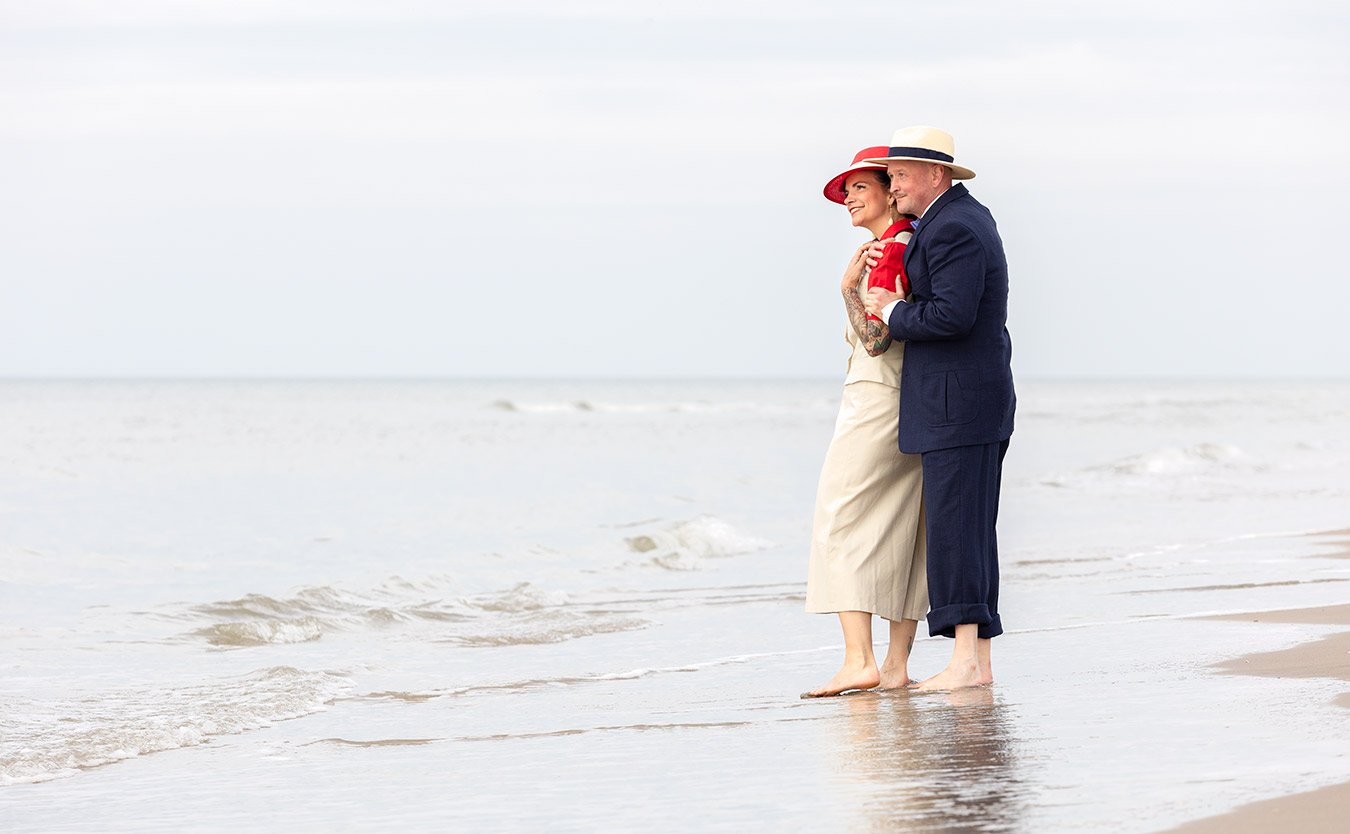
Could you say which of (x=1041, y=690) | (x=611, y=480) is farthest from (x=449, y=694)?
(x=611, y=480)

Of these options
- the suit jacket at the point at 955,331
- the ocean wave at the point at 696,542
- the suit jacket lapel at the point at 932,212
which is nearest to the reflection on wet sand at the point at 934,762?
the suit jacket at the point at 955,331

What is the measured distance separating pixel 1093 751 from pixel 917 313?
1.36m

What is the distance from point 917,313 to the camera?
3.94 meters

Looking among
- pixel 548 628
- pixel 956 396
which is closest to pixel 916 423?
pixel 956 396

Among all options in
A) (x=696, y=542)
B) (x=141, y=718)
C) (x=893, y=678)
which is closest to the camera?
(x=893, y=678)

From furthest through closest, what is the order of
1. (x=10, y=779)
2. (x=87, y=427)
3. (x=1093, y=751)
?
(x=87, y=427) < (x=10, y=779) < (x=1093, y=751)

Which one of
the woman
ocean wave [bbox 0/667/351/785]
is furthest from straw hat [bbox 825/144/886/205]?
ocean wave [bbox 0/667/351/785]

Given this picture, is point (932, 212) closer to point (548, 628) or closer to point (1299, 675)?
point (1299, 675)

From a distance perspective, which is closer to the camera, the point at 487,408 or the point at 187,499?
the point at 187,499

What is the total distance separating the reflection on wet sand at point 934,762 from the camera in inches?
102

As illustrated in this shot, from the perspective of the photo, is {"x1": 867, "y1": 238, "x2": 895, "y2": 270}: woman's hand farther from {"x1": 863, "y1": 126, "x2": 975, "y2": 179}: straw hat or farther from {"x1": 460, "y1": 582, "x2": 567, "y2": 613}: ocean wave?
{"x1": 460, "y1": 582, "x2": 567, "y2": 613}: ocean wave

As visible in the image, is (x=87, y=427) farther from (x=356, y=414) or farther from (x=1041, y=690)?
(x=1041, y=690)

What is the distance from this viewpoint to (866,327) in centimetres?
411

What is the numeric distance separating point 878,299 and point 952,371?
304 mm
